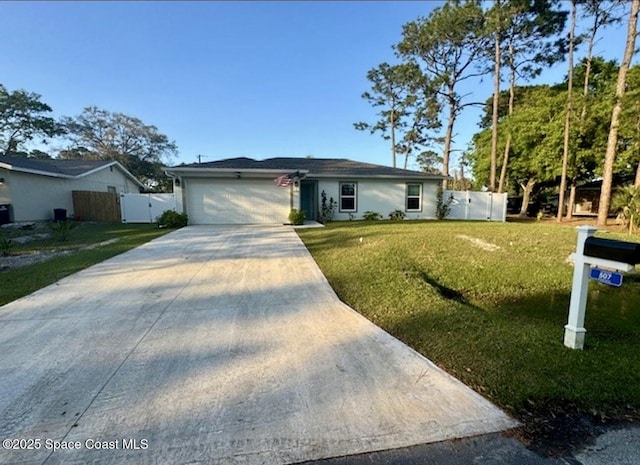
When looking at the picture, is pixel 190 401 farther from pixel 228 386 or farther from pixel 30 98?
pixel 30 98

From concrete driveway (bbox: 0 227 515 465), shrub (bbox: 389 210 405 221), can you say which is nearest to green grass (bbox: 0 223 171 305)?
concrete driveway (bbox: 0 227 515 465)

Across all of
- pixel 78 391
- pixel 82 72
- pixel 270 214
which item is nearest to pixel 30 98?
pixel 82 72

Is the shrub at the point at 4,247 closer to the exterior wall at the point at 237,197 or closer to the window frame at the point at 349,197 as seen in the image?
the exterior wall at the point at 237,197

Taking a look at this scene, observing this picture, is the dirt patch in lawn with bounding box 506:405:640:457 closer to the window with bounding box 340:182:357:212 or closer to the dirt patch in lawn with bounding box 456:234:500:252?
the dirt patch in lawn with bounding box 456:234:500:252

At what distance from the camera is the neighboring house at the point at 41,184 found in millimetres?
12828

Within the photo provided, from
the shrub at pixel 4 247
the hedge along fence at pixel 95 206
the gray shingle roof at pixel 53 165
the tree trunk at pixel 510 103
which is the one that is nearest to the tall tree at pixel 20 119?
the gray shingle roof at pixel 53 165

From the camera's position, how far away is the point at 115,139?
30359 millimetres

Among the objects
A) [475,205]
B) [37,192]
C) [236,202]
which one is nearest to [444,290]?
[236,202]

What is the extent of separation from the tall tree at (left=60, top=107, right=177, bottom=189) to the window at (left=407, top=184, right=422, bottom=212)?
2634cm

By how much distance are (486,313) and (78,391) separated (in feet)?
14.0

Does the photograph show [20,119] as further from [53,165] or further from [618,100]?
[618,100]

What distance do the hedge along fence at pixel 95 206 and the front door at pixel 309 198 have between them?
10188 mm

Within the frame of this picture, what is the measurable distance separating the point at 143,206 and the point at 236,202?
6096 millimetres

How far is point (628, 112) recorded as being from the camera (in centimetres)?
1204
